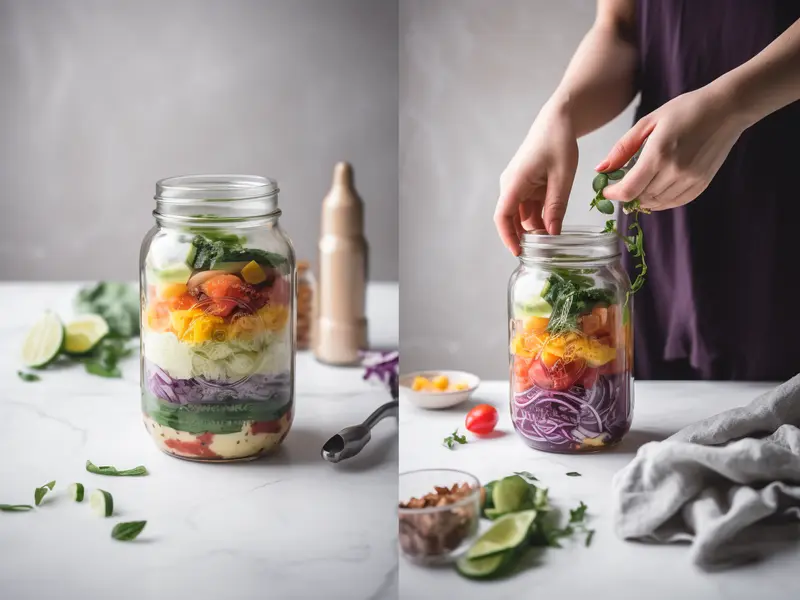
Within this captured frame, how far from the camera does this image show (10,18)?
5.03 ft

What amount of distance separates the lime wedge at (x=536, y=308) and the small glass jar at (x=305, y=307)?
46 cm

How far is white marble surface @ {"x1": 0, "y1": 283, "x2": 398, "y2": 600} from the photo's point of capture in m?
0.60

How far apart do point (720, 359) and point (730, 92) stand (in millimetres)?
413

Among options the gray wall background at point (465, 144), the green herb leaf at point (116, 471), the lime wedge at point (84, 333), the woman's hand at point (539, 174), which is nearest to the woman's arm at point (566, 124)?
the woman's hand at point (539, 174)

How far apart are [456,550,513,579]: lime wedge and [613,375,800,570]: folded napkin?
4.3 inches

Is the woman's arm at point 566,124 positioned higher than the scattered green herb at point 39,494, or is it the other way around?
the woman's arm at point 566,124

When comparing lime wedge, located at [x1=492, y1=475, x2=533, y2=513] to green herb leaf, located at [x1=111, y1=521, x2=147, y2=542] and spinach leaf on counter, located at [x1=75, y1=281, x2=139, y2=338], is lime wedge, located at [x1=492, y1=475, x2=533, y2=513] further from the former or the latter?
spinach leaf on counter, located at [x1=75, y1=281, x2=139, y2=338]

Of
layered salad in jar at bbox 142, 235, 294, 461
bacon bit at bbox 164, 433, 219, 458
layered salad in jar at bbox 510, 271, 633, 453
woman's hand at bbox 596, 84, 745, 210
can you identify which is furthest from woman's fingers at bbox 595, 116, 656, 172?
bacon bit at bbox 164, 433, 219, 458

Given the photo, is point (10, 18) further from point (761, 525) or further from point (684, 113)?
point (761, 525)

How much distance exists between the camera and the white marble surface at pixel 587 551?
59 centimetres

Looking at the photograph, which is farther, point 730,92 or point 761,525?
point 730,92

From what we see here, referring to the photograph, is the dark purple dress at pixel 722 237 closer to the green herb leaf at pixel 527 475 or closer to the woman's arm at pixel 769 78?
the woman's arm at pixel 769 78

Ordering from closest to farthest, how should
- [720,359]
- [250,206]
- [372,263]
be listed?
[250,206], [720,359], [372,263]

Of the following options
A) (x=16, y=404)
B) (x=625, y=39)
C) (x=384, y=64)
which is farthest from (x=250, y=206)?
(x=384, y=64)
